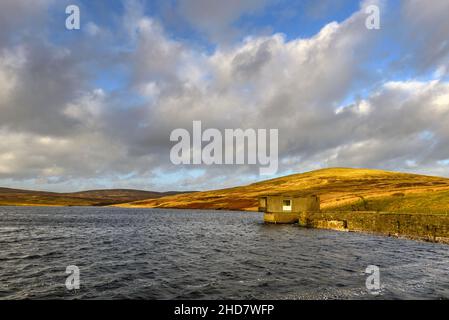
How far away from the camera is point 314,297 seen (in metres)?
A: 22.4

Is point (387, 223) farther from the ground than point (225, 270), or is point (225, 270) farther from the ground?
point (387, 223)

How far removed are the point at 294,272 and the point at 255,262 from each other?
6067 mm

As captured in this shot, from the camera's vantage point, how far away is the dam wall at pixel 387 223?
50469mm

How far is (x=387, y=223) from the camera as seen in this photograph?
61312 millimetres

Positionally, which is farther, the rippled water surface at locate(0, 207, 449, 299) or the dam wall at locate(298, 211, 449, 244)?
the dam wall at locate(298, 211, 449, 244)

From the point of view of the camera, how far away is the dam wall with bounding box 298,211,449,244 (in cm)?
5047

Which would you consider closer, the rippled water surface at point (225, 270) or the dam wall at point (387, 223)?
the rippled water surface at point (225, 270)

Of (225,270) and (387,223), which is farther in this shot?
(387,223)

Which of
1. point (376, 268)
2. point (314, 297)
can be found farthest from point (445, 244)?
point (314, 297)
